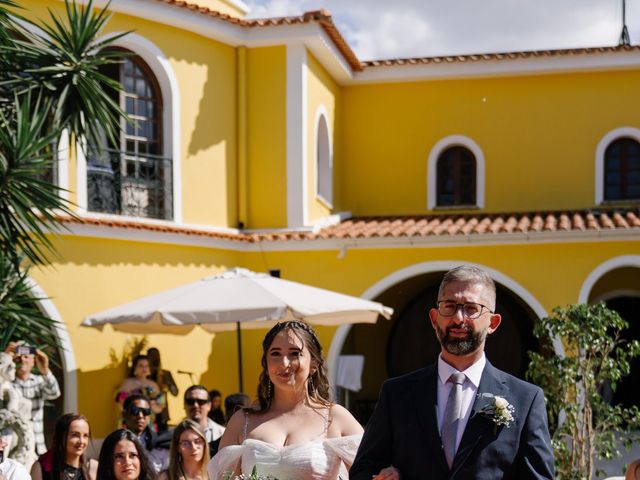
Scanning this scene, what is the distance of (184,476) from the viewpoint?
6.89 m

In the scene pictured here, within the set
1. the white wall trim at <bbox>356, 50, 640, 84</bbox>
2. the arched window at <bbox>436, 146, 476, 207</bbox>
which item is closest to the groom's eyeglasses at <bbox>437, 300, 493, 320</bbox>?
the white wall trim at <bbox>356, 50, 640, 84</bbox>

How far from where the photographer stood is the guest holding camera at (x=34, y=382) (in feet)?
36.0

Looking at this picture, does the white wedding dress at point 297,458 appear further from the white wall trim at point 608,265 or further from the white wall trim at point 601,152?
the white wall trim at point 601,152

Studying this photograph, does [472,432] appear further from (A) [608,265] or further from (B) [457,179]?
(B) [457,179]

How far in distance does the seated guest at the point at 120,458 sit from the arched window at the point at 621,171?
1340 cm

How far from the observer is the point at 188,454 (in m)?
6.95

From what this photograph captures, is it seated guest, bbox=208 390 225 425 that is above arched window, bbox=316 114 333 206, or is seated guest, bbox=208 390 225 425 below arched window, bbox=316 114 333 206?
below

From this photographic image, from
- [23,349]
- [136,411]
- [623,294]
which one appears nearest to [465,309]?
[136,411]

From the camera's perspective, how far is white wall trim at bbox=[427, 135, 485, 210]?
61.8 feet

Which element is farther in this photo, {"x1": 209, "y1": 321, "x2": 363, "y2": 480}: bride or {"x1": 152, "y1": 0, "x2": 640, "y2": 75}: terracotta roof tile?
{"x1": 152, "y1": 0, "x2": 640, "y2": 75}: terracotta roof tile

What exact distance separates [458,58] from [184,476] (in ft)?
42.4

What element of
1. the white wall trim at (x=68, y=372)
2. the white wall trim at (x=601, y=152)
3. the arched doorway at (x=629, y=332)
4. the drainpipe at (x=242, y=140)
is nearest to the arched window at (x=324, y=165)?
the drainpipe at (x=242, y=140)

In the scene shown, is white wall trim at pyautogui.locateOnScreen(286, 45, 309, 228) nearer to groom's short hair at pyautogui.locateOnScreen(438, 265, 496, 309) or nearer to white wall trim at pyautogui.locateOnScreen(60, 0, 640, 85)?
A: white wall trim at pyautogui.locateOnScreen(60, 0, 640, 85)

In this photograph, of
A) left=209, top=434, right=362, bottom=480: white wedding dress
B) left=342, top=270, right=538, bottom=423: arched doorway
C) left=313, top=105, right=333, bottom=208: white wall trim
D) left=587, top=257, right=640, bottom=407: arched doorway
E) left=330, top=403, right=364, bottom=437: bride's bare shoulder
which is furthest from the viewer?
left=342, top=270, right=538, bottom=423: arched doorway
